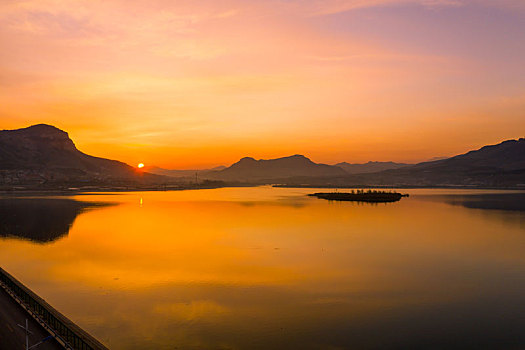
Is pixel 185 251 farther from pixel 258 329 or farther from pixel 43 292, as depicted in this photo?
pixel 258 329

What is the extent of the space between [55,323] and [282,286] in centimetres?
1452

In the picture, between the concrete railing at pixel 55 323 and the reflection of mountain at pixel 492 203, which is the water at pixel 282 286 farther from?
the reflection of mountain at pixel 492 203

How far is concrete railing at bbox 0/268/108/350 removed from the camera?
15.8 meters

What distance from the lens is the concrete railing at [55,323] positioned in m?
15.8

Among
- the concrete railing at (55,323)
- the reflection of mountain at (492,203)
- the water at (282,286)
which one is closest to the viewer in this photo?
the concrete railing at (55,323)

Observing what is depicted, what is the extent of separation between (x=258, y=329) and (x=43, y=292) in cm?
1573

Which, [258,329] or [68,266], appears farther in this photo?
[68,266]

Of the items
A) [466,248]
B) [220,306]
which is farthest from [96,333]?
[466,248]

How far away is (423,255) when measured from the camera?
38.3 m

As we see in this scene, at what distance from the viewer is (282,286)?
89.4ft

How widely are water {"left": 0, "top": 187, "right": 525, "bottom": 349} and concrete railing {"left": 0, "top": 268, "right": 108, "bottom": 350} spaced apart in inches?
61.2

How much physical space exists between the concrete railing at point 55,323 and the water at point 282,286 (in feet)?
5.10

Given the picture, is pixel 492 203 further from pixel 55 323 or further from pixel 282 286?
pixel 55 323

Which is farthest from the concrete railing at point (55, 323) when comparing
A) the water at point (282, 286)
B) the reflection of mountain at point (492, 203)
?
the reflection of mountain at point (492, 203)
